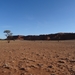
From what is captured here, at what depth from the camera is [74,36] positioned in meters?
134

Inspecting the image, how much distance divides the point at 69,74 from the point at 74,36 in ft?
434

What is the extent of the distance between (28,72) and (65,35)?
139 meters

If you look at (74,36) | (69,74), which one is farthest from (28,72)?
(74,36)

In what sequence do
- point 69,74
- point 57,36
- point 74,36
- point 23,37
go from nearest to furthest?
point 69,74 < point 74,36 < point 57,36 < point 23,37

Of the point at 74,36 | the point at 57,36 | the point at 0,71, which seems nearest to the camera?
the point at 0,71

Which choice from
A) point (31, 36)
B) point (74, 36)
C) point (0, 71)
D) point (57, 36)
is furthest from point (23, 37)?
point (0, 71)

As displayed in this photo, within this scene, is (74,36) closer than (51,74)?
No

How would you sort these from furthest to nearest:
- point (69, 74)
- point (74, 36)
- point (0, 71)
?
1. point (74, 36)
2. point (0, 71)
3. point (69, 74)

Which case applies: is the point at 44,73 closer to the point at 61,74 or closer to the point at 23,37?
the point at 61,74

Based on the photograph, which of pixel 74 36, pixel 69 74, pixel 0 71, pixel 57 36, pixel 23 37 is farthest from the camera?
pixel 23 37

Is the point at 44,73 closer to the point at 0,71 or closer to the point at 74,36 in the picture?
the point at 0,71

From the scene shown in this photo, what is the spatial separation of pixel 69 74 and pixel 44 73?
3.81 ft

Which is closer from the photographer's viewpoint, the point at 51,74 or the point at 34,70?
the point at 51,74

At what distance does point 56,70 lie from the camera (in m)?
7.09
